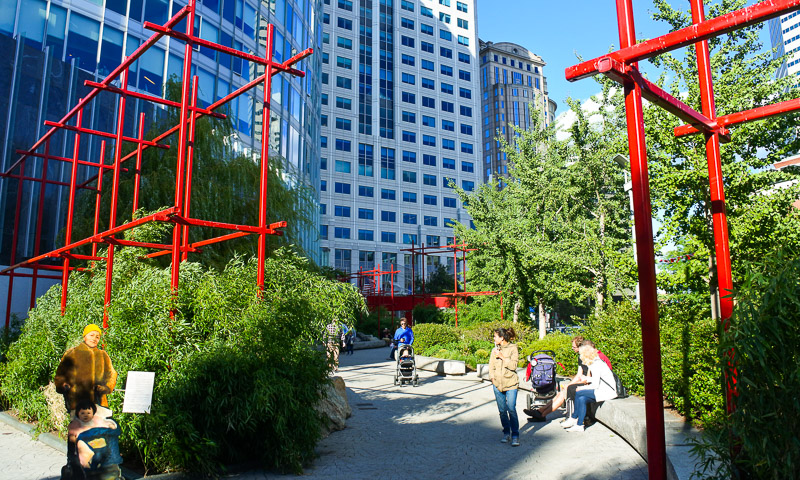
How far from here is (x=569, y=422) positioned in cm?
946

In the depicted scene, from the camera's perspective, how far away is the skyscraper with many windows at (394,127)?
2864 inches

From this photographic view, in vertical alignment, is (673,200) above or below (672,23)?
below

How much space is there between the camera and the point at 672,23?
Result: 12.6 meters

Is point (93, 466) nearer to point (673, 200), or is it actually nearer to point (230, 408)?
point (230, 408)

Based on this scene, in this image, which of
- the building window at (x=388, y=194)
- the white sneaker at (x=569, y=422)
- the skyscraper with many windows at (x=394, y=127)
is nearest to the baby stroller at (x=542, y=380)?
the white sneaker at (x=569, y=422)

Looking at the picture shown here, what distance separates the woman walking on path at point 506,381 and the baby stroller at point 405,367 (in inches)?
252

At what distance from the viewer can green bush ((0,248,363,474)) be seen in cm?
646

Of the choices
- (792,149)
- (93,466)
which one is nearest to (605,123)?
(792,149)

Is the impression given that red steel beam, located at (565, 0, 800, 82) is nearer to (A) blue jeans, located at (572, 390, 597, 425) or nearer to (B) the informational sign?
(B) the informational sign

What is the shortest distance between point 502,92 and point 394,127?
48.1 metres

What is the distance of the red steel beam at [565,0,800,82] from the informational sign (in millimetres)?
5304

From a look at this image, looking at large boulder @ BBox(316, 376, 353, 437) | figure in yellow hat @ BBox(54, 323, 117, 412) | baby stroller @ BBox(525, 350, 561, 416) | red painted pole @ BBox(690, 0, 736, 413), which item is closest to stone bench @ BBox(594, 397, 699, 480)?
baby stroller @ BBox(525, 350, 561, 416)

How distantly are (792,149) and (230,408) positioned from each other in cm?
1058

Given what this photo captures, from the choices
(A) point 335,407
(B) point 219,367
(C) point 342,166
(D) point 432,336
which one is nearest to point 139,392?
(B) point 219,367
